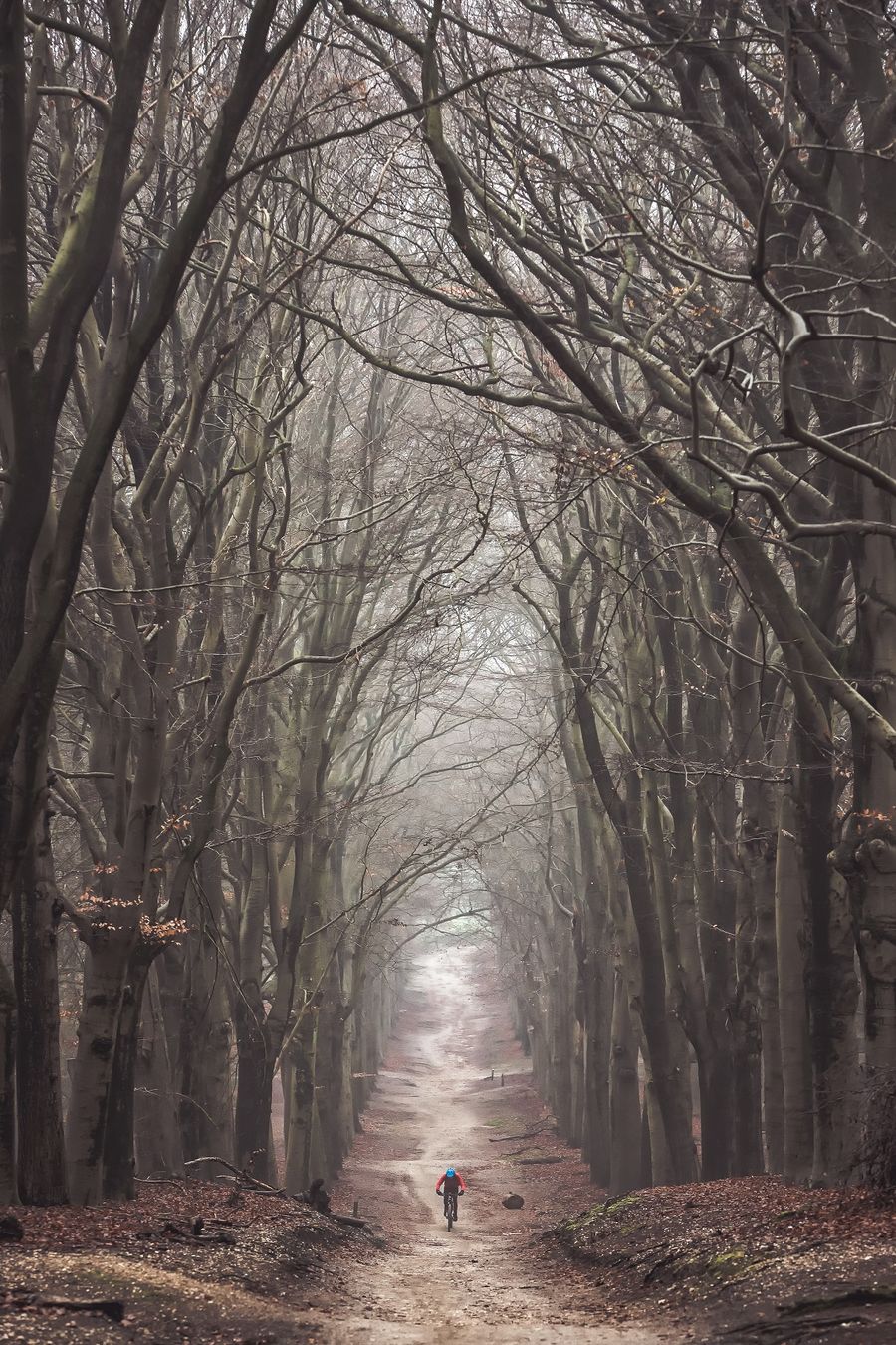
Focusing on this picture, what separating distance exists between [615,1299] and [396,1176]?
15.9m

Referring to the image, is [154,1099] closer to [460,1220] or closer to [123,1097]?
[123,1097]

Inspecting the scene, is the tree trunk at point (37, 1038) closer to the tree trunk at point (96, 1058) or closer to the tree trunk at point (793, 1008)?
the tree trunk at point (96, 1058)

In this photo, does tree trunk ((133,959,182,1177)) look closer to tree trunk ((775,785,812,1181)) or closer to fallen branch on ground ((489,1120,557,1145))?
tree trunk ((775,785,812,1181))

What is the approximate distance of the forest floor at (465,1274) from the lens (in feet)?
18.3

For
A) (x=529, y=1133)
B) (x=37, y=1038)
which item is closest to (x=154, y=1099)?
(x=37, y=1038)

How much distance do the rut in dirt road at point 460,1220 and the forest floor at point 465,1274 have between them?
0.05m

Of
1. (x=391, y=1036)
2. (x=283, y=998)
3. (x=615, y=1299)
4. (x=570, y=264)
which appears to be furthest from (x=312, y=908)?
(x=391, y=1036)

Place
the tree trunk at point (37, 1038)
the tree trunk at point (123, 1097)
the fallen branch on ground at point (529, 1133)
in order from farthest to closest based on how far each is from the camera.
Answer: the fallen branch on ground at point (529, 1133)
the tree trunk at point (123, 1097)
the tree trunk at point (37, 1038)

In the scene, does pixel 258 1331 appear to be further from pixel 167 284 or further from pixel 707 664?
pixel 707 664

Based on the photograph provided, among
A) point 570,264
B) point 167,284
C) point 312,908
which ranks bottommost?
point 312,908

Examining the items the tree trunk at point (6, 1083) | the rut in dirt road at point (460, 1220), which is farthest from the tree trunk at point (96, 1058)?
the rut in dirt road at point (460, 1220)

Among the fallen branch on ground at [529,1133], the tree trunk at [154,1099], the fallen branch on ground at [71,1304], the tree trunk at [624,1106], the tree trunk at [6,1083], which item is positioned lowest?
the fallen branch on ground at [529,1133]

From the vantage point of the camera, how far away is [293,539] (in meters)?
16.7

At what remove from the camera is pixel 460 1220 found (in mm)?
18516
